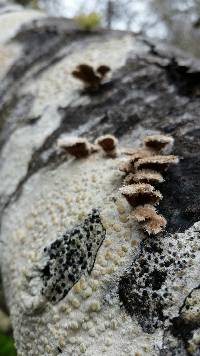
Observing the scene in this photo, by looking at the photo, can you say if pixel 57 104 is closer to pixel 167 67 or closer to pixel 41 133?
pixel 41 133

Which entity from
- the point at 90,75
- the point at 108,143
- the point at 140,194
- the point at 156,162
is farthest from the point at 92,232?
the point at 90,75

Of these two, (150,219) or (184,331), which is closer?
(184,331)

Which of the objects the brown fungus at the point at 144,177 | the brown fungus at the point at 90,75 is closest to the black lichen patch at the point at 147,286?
the brown fungus at the point at 144,177

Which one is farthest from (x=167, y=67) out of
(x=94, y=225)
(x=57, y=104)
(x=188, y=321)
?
(x=188, y=321)

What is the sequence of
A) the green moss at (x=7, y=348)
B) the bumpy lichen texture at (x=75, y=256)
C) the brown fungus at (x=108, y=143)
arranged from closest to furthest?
the bumpy lichen texture at (x=75, y=256) → the brown fungus at (x=108, y=143) → the green moss at (x=7, y=348)

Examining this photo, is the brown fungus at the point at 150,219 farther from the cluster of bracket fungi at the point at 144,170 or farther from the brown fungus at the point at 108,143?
the brown fungus at the point at 108,143

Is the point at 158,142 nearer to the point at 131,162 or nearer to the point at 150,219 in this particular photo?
the point at 131,162

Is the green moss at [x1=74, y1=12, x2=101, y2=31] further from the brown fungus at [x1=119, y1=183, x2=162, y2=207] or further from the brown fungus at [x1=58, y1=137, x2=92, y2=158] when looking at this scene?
the brown fungus at [x1=119, y1=183, x2=162, y2=207]
